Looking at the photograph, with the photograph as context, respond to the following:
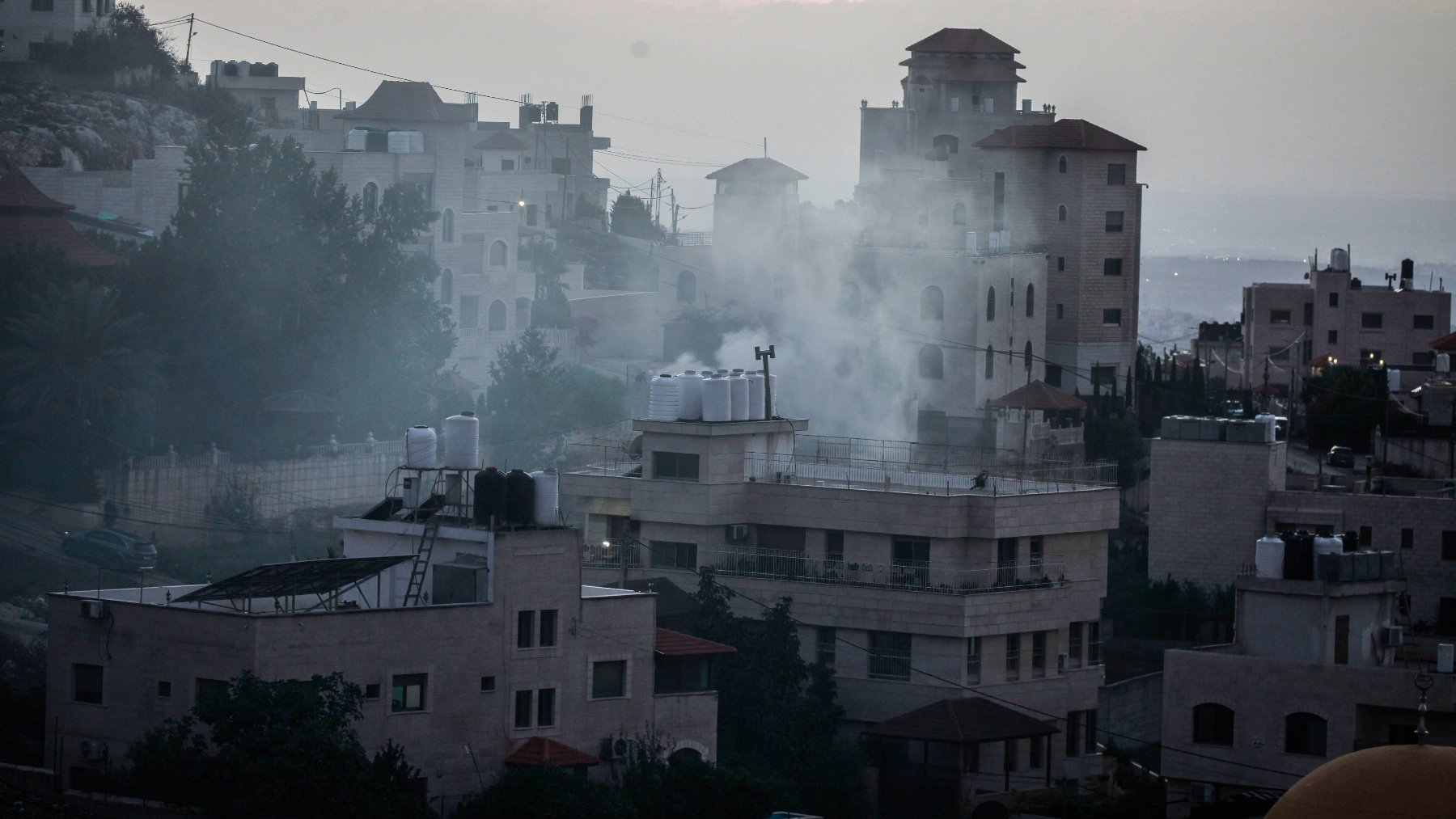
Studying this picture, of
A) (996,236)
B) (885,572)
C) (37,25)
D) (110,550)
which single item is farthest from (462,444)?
(37,25)

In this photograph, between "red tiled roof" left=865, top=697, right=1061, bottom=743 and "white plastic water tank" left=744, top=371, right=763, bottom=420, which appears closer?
"red tiled roof" left=865, top=697, right=1061, bottom=743

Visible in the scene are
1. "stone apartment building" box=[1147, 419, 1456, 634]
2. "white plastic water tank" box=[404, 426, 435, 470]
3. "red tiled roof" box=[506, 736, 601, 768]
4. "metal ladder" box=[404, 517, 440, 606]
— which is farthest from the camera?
"stone apartment building" box=[1147, 419, 1456, 634]

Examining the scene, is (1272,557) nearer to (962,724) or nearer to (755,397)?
(962,724)

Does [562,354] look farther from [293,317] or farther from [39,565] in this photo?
[39,565]

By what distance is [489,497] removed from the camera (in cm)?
3409

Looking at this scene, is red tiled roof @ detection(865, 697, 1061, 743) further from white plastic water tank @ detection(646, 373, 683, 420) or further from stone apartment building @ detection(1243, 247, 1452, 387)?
stone apartment building @ detection(1243, 247, 1452, 387)

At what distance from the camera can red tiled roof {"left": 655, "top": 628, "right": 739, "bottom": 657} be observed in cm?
3619

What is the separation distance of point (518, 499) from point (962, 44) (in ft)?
193

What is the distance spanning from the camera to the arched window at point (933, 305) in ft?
221

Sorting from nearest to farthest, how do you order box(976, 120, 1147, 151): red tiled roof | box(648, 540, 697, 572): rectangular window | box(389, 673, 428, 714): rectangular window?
box(389, 673, 428, 714): rectangular window < box(648, 540, 697, 572): rectangular window < box(976, 120, 1147, 151): red tiled roof

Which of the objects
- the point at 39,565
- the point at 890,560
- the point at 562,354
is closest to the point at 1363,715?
the point at 890,560

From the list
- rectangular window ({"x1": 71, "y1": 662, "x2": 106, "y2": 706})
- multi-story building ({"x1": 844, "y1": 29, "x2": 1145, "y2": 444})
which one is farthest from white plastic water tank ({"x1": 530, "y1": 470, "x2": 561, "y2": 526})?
multi-story building ({"x1": 844, "y1": 29, "x2": 1145, "y2": 444})

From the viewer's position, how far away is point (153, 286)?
177 feet

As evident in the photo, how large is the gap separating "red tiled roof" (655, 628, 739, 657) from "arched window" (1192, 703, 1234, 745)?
6672 mm
